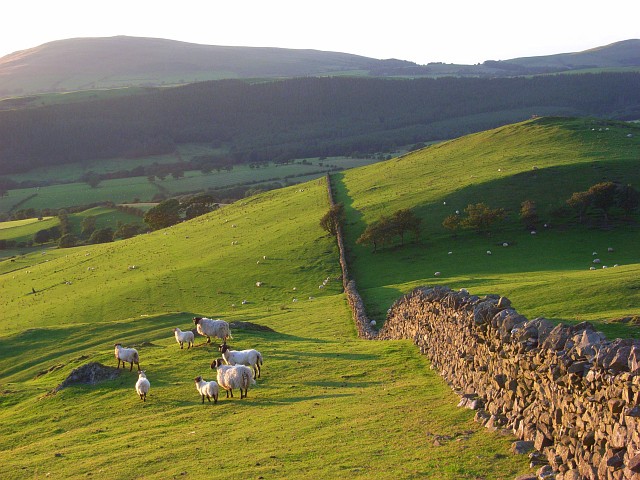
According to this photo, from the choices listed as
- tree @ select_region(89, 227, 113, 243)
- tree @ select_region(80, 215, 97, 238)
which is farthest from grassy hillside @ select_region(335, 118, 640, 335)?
tree @ select_region(80, 215, 97, 238)

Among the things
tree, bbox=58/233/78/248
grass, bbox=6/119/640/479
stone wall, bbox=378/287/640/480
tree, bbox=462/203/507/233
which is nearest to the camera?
stone wall, bbox=378/287/640/480

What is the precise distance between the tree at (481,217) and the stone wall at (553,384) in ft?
150

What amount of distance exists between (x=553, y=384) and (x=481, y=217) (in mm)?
53271

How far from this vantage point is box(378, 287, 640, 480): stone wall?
1150cm

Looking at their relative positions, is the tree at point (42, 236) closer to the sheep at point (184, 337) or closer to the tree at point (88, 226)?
the tree at point (88, 226)

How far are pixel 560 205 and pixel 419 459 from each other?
5944 cm

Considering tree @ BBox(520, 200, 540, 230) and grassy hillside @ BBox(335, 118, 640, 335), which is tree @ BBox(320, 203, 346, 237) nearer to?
grassy hillside @ BBox(335, 118, 640, 335)

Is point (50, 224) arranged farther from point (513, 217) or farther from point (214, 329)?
point (214, 329)

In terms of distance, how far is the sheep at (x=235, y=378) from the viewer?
2195cm

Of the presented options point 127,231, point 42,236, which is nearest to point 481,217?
point 127,231

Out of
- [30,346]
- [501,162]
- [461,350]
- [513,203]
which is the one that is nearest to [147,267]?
[30,346]

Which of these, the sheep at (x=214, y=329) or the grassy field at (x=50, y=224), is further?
the grassy field at (x=50, y=224)

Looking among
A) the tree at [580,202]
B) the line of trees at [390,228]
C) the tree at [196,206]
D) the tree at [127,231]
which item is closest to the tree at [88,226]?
the tree at [127,231]

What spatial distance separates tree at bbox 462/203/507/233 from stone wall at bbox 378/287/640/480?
4559cm
